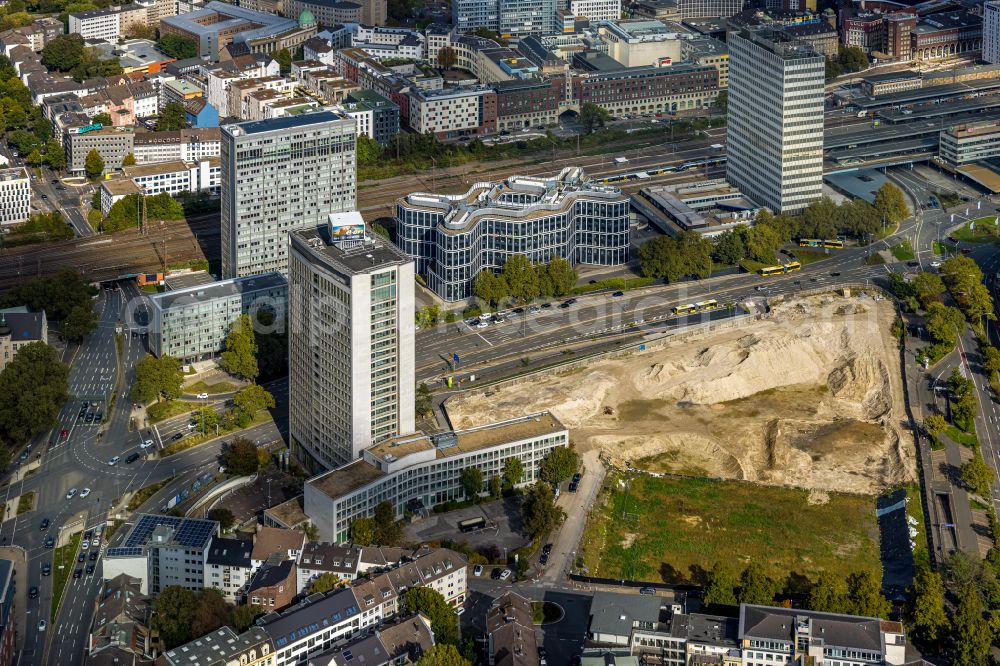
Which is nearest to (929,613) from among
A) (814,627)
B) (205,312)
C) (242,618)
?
(814,627)

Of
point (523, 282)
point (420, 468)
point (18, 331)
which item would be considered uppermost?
point (523, 282)

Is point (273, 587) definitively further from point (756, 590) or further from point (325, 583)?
point (756, 590)

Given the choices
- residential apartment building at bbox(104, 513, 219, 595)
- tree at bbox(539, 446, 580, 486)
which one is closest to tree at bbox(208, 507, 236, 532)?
residential apartment building at bbox(104, 513, 219, 595)

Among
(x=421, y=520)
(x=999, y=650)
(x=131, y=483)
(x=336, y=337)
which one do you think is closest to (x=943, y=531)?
(x=999, y=650)

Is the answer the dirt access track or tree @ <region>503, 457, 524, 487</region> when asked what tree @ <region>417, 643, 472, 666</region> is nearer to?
tree @ <region>503, 457, 524, 487</region>

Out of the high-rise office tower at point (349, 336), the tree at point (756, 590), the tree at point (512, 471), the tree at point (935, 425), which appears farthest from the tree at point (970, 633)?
the high-rise office tower at point (349, 336)

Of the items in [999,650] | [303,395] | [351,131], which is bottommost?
[999,650]

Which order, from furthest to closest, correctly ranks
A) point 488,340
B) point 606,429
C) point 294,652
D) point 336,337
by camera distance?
point 488,340 → point 606,429 → point 336,337 → point 294,652

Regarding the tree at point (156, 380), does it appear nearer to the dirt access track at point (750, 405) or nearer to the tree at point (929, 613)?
the dirt access track at point (750, 405)

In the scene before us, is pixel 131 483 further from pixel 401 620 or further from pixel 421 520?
pixel 401 620
